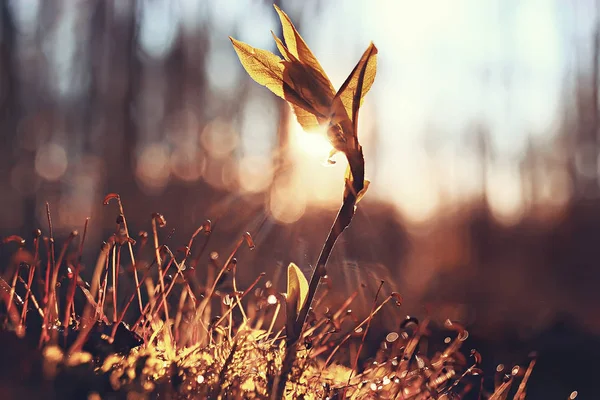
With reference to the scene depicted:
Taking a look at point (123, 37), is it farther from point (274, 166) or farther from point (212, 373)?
point (212, 373)

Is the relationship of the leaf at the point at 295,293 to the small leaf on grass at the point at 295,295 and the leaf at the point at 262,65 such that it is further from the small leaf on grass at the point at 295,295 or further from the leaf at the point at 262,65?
the leaf at the point at 262,65

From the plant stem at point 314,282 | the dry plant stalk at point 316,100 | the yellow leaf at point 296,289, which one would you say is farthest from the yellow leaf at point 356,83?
the yellow leaf at point 296,289

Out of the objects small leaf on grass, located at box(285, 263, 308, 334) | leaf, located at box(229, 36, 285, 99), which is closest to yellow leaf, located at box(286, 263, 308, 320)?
small leaf on grass, located at box(285, 263, 308, 334)

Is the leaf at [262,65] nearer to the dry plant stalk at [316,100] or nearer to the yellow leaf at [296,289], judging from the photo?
the dry plant stalk at [316,100]

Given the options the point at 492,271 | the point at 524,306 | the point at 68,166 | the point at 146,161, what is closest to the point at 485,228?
the point at 492,271

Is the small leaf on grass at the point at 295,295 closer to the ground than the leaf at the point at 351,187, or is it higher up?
closer to the ground

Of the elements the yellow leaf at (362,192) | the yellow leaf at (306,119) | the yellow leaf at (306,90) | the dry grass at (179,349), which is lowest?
the dry grass at (179,349)

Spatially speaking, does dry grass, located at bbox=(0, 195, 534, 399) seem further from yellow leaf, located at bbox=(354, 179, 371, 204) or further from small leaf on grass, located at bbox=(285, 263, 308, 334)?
yellow leaf, located at bbox=(354, 179, 371, 204)

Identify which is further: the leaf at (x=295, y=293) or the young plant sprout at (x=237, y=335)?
the leaf at (x=295, y=293)
